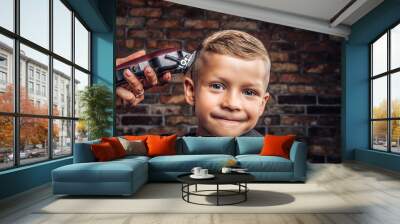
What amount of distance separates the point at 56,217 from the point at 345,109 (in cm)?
662

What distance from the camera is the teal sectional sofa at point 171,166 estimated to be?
4.48 metres

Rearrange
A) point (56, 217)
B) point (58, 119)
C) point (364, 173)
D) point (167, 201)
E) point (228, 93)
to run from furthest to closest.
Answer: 1. point (228, 93)
2. point (364, 173)
3. point (58, 119)
4. point (167, 201)
5. point (56, 217)

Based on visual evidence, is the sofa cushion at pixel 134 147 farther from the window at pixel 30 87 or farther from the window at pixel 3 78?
the window at pixel 3 78

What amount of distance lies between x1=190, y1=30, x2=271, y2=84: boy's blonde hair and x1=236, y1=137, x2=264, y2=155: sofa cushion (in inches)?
75.2

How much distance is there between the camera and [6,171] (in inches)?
175

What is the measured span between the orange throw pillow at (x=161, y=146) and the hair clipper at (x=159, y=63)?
2020mm

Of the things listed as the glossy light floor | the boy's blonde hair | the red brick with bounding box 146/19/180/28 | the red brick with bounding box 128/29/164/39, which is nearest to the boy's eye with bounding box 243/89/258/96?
the boy's blonde hair

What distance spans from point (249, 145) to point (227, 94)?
1.50 meters

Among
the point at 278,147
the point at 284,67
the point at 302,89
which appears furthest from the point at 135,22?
the point at 278,147

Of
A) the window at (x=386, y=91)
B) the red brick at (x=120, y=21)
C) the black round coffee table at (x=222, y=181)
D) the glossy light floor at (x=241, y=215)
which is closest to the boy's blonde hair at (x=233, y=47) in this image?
the red brick at (x=120, y=21)

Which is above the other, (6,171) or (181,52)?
(181,52)

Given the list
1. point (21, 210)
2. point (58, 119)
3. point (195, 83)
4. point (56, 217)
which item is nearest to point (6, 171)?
point (21, 210)

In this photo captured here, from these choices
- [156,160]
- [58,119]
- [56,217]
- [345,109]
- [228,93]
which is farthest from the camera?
[345,109]

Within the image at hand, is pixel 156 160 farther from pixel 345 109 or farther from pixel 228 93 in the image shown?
pixel 345 109
